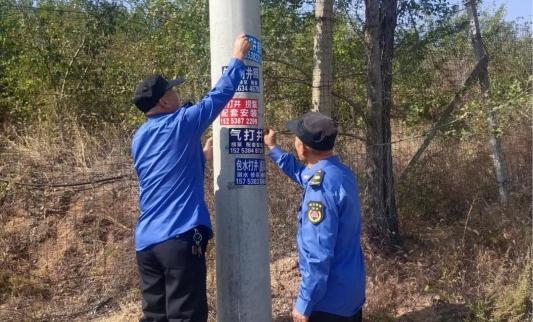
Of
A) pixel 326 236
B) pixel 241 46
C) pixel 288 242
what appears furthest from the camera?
pixel 288 242

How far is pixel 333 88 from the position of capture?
5965mm

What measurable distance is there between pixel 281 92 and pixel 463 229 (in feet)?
7.80

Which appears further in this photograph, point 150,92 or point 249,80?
point 249,80

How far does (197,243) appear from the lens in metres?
3.57

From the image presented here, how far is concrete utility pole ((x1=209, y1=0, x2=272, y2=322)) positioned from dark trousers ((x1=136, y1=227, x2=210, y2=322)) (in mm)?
261

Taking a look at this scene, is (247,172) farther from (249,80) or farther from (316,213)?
(316,213)

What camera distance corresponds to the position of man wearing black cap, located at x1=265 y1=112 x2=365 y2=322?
3045mm

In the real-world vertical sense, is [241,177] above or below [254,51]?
below

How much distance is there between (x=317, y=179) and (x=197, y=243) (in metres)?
0.89

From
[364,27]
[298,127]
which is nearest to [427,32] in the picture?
[364,27]

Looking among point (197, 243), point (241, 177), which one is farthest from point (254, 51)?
point (197, 243)

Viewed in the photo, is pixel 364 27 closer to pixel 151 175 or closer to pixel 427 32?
pixel 427 32

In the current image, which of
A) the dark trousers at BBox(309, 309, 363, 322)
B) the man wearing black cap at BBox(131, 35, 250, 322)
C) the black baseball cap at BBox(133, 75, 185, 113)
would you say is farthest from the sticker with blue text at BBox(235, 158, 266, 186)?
the dark trousers at BBox(309, 309, 363, 322)

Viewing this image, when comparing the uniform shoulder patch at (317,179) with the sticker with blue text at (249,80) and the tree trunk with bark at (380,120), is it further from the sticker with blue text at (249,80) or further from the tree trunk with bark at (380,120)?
the tree trunk with bark at (380,120)
